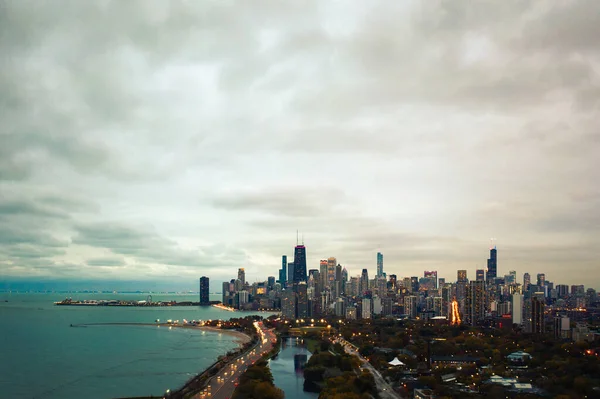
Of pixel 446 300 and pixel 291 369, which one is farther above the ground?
pixel 291 369

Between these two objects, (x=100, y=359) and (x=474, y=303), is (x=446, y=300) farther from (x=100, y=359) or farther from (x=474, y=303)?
(x=100, y=359)

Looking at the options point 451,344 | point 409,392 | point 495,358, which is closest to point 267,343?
point 451,344

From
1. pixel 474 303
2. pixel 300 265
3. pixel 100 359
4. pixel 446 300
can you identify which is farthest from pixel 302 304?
pixel 100 359

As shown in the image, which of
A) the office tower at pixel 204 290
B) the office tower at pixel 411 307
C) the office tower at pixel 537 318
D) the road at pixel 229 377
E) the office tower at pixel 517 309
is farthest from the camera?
the office tower at pixel 204 290

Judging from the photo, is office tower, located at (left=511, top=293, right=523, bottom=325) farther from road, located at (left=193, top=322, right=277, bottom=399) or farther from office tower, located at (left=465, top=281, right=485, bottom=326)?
road, located at (left=193, top=322, right=277, bottom=399)

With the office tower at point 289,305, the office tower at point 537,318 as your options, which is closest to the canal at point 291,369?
the office tower at point 537,318

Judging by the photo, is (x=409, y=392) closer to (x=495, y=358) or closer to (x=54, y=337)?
(x=495, y=358)

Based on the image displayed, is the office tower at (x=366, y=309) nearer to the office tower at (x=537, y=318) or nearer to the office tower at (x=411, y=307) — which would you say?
the office tower at (x=411, y=307)
